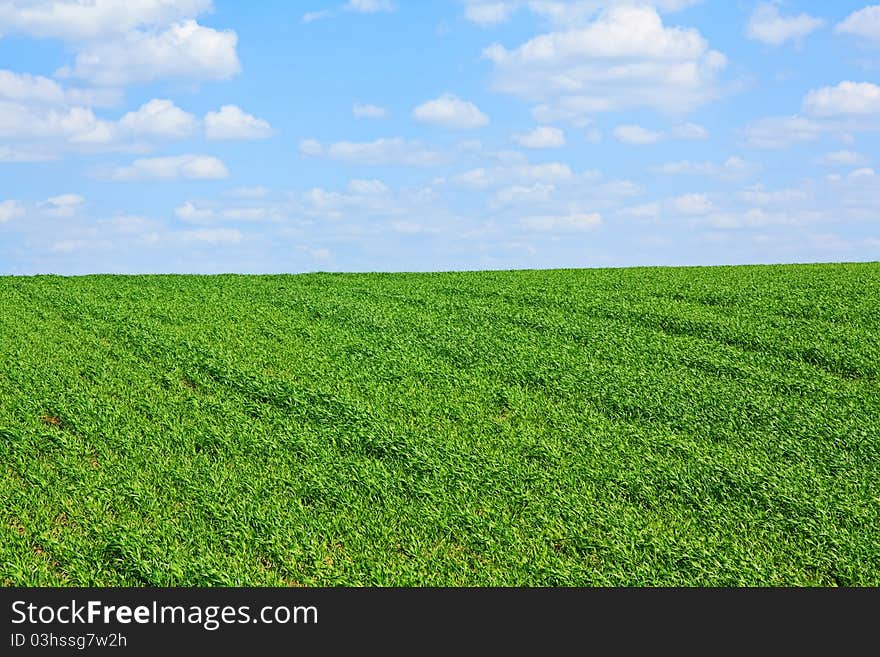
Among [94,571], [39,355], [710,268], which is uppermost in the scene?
[710,268]

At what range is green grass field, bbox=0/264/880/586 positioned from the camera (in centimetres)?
594

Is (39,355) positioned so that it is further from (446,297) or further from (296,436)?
(446,297)

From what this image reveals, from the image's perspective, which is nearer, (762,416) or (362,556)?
(362,556)

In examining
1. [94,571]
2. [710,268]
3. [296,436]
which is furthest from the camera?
[710,268]

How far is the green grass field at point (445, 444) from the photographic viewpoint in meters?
5.94

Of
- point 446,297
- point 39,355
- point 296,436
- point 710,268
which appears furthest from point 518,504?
point 710,268

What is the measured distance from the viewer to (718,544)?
20.0 feet

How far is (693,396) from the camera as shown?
9219mm

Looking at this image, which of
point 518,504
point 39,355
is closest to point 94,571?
point 518,504

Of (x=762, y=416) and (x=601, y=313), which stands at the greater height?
(x=601, y=313)

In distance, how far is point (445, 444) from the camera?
7.76 m

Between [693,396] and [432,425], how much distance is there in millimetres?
3042

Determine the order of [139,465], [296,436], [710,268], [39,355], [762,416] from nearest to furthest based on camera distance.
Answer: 1. [139,465]
2. [296,436]
3. [762,416]
4. [39,355]
5. [710,268]

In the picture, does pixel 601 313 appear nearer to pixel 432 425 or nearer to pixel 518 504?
pixel 432 425
